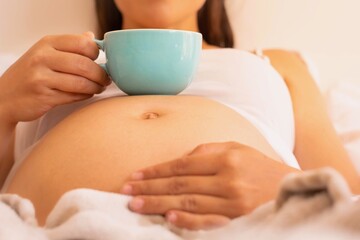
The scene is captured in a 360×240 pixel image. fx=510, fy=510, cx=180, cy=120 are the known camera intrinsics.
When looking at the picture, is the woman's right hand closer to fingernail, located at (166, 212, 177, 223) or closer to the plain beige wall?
fingernail, located at (166, 212, 177, 223)

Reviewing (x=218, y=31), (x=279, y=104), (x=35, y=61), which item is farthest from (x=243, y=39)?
(x=35, y=61)

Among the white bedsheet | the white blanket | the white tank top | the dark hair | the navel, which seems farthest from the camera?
the dark hair

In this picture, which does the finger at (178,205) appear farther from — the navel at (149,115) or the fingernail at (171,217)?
the navel at (149,115)

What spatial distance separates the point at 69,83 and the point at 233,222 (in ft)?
1.32

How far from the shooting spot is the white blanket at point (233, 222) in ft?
1.48

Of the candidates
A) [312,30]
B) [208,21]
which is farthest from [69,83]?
[312,30]

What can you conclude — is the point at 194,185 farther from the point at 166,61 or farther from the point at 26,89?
the point at 26,89

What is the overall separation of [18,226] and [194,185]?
20 centimetres

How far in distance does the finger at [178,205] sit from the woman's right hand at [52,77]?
11.8 inches

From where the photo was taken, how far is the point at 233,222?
0.53 m

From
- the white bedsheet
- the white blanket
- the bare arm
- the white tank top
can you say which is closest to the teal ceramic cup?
the white tank top

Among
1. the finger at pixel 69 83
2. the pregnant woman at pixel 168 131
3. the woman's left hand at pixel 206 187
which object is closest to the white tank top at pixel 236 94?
the pregnant woman at pixel 168 131

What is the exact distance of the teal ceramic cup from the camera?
77 cm

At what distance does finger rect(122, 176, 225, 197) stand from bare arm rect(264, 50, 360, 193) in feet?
1.58
